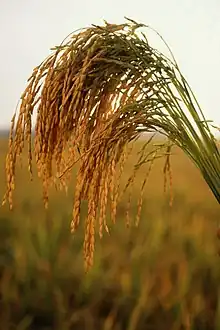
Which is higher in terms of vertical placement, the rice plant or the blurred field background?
the rice plant

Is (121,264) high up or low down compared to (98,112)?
down

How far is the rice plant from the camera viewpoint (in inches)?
52.3

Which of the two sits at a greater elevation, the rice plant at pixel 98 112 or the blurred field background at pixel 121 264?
the rice plant at pixel 98 112

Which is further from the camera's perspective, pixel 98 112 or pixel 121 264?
pixel 121 264

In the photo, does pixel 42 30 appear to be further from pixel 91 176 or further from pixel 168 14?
pixel 91 176

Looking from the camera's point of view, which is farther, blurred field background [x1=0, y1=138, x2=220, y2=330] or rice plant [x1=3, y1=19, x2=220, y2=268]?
blurred field background [x1=0, y1=138, x2=220, y2=330]

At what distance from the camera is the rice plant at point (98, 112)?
133 centimetres

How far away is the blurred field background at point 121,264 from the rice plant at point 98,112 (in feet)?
0.84

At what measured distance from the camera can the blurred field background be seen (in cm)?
164

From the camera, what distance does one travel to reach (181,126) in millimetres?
1434

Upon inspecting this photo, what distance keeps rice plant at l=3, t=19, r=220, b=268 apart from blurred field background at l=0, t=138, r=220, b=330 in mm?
255

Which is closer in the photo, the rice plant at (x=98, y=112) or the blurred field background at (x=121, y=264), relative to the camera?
the rice plant at (x=98, y=112)

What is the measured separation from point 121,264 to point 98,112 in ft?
1.67

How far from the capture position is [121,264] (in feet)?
5.53
